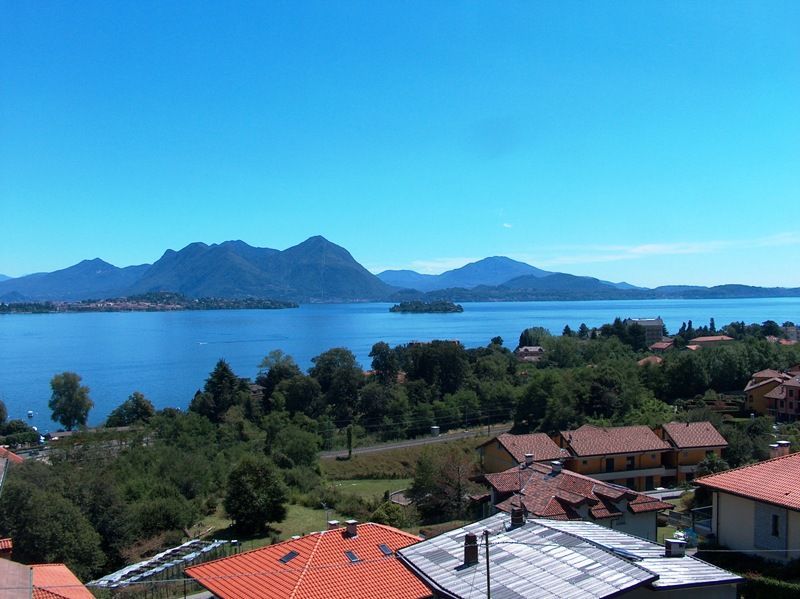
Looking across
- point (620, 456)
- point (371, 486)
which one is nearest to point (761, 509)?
point (620, 456)

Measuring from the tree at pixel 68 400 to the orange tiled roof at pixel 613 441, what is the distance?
112 ft

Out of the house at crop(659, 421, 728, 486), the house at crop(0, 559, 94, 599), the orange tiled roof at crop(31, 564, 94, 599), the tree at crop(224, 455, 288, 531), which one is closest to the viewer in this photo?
the house at crop(0, 559, 94, 599)

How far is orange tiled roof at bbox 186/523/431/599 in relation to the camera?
9.45 metres

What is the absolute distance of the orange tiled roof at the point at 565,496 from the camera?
14180 millimetres

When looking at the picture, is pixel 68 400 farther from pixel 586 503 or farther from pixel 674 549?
pixel 674 549

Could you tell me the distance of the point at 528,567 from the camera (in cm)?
695

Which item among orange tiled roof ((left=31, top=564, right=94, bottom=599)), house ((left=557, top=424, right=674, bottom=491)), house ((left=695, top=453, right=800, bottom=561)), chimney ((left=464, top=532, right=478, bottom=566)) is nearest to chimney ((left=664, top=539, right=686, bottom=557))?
chimney ((left=464, top=532, right=478, bottom=566))

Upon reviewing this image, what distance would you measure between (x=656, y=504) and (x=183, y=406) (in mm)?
45387

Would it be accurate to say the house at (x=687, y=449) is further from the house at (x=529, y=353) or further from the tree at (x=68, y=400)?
the house at (x=529, y=353)

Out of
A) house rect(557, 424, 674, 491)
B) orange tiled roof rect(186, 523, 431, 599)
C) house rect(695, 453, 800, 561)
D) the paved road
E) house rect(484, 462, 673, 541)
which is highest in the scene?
house rect(695, 453, 800, 561)

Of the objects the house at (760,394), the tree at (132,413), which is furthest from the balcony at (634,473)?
the tree at (132,413)

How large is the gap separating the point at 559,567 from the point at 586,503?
7993 millimetres

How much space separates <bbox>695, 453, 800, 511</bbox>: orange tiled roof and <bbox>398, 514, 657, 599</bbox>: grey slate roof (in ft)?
11.2

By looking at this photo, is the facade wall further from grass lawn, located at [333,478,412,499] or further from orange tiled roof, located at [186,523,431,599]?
orange tiled roof, located at [186,523,431,599]
